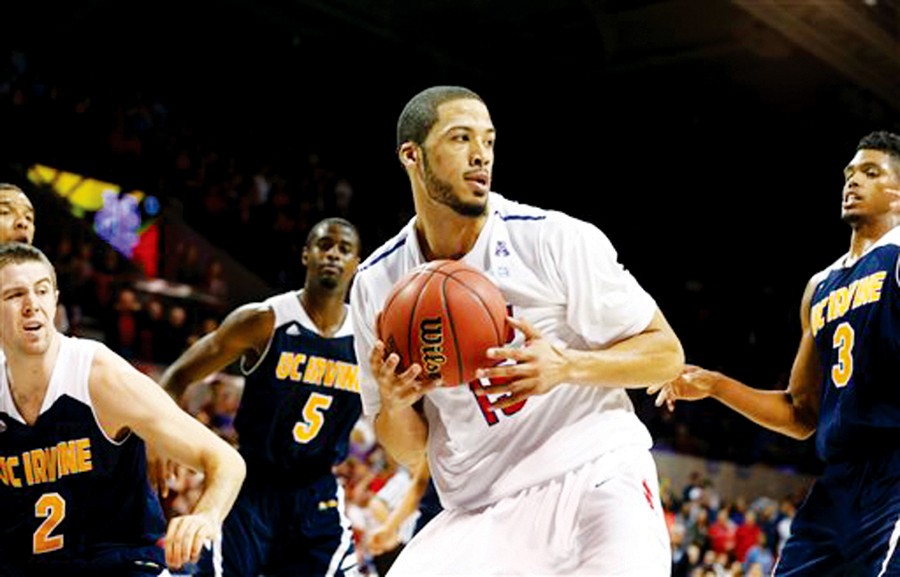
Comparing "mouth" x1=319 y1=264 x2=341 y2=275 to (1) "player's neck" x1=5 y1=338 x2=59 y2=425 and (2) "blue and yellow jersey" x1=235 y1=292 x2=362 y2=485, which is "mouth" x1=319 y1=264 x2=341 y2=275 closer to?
(2) "blue and yellow jersey" x1=235 y1=292 x2=362 y2=485

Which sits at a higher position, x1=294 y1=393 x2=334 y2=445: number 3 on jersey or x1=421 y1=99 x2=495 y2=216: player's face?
x1=421 y1=99 x2=495 y2=216: player's face

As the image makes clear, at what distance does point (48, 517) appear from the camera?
3430 millimetres

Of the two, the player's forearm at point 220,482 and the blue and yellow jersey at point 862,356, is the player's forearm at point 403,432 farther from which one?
the blue and yellow jersey at point 862,356

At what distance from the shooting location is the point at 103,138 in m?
13.7

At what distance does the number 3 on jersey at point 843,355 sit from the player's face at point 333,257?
7.21ft

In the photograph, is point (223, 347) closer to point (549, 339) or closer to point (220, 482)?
point (220, 482)

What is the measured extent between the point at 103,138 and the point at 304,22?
5.07 meters

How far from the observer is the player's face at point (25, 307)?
3.38m

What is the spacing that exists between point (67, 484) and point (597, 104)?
1581 cm

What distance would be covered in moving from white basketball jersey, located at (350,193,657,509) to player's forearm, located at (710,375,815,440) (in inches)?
41.3

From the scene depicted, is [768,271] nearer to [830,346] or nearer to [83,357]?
[830,346]

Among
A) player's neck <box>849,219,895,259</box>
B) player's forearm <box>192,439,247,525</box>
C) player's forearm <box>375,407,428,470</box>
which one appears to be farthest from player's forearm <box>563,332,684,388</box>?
player's neck <box>849,219,895,259</box>

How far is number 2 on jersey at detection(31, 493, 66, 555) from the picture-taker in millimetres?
3426

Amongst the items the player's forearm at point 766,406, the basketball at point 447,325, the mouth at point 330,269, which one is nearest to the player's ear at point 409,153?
the basketball at point 447,325
